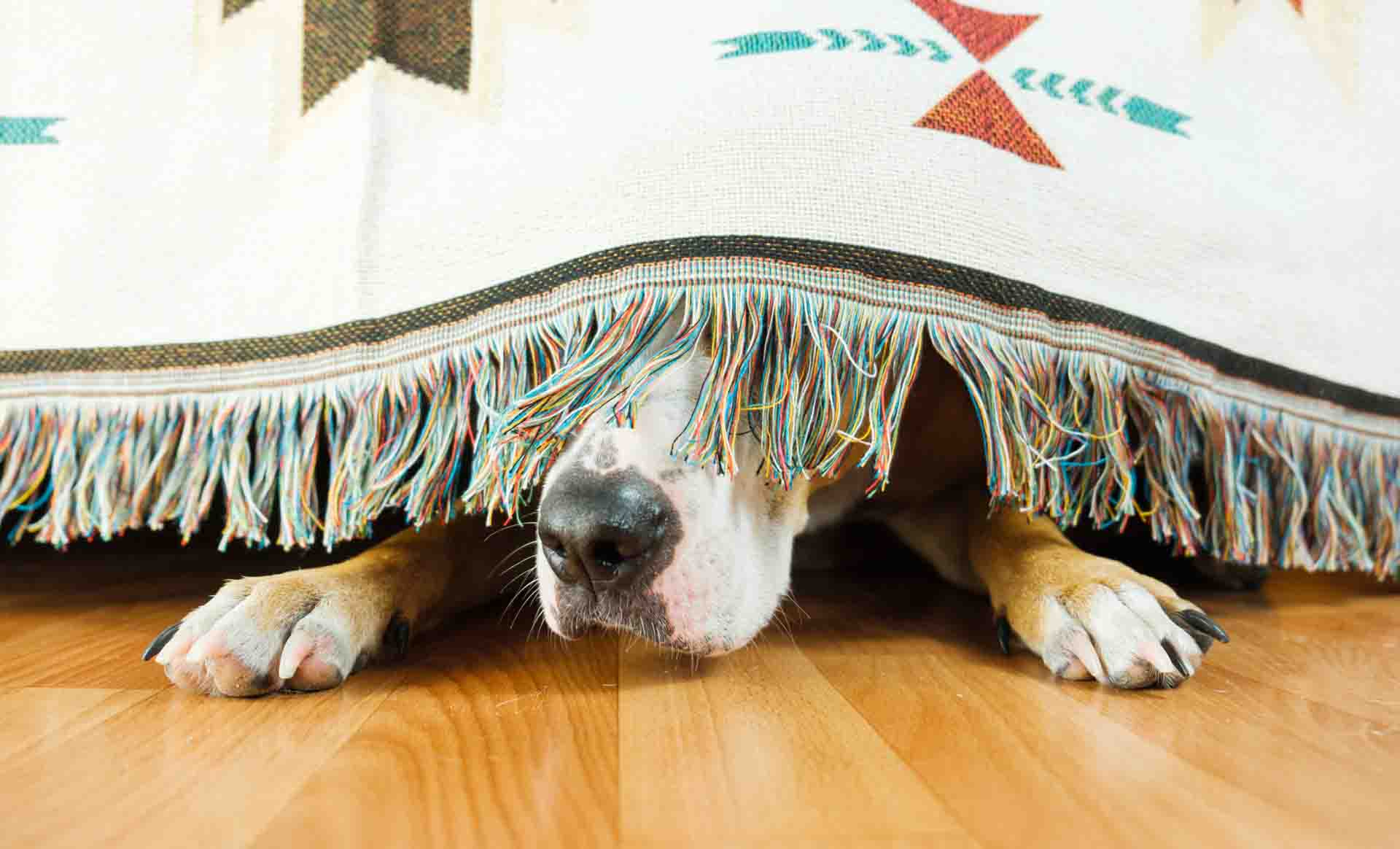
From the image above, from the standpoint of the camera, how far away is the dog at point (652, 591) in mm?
783

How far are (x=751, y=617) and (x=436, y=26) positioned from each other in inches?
28.1

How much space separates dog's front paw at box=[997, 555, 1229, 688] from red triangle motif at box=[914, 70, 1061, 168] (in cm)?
41

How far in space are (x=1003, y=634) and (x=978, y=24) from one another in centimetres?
63

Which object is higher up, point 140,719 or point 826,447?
point 826,447

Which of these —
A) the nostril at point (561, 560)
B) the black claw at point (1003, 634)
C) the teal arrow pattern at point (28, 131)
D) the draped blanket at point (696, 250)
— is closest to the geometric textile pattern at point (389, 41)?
the draped blanket at point (696, 250)

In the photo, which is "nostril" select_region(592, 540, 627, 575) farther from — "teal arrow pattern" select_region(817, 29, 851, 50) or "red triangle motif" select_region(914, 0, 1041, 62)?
"red triangle motif" select_region(914, 0, 1041, 62)

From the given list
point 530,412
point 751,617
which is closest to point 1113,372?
point 751,617

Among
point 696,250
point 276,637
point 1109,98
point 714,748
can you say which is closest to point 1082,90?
point 1109,98

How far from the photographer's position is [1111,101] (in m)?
1.05

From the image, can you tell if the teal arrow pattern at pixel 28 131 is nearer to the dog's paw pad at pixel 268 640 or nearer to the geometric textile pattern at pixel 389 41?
the geometric textile pattern at pixel 389 41

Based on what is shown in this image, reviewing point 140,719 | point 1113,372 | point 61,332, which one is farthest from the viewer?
point 61,332

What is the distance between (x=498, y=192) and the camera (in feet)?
3.19

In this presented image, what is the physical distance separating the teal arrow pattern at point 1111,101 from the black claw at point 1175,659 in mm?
565

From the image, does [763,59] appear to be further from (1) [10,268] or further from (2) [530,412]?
(1) [10,268]
